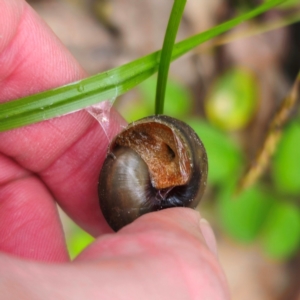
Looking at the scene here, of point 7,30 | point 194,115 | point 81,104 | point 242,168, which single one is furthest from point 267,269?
point 7,30

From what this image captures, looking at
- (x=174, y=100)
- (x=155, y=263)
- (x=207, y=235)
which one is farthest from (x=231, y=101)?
(x=155, y=263)

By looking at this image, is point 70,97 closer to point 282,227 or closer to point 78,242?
point 78,242

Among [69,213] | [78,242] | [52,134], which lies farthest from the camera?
[78,242]

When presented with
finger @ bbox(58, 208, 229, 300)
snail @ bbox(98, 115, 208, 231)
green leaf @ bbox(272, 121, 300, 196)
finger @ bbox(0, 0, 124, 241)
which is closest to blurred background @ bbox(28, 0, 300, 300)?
green leaf @ bbox(272, 121, 300, 196)

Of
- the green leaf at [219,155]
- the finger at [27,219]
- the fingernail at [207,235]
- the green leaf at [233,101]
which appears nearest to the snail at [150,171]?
the fingernail at [207,235]

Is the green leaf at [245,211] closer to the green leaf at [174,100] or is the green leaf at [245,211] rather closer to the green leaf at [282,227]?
the green leaf at [282,227]

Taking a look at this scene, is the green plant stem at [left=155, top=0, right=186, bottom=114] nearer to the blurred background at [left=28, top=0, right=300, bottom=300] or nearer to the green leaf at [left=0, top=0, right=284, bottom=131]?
the green leaf at [left=0, top=0, right=284, bottom=131]
